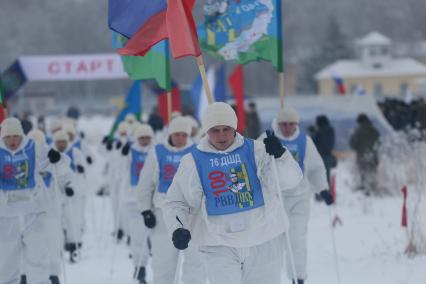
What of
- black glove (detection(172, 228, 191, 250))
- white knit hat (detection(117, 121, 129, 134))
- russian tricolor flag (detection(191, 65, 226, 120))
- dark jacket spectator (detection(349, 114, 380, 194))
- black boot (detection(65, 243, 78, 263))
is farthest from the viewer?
dark jacket spectator (detection(349, 114, 380, 194))

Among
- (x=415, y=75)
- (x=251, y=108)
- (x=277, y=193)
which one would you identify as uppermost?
(x=415, y=75)

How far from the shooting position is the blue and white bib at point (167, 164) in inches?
286

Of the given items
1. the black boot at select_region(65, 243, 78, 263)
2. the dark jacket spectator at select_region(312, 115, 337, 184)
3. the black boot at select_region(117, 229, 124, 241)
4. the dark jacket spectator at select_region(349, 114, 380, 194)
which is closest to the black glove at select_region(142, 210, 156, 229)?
the black boot at select_region(65, 243, 78, 263)

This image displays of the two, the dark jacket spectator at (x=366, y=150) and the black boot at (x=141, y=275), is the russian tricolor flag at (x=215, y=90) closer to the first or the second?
the dark jacket spectator at (x=366, y=150)

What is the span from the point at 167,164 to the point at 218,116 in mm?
2250

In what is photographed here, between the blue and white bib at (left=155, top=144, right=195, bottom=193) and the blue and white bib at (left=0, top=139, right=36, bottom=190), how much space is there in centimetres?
123

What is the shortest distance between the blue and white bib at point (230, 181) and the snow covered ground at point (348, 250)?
3.12 m

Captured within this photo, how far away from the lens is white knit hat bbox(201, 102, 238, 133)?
16.7 feet

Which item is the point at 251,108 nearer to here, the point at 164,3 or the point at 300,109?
the point at 300,109

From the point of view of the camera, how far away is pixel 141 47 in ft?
22.1

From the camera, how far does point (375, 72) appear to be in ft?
206

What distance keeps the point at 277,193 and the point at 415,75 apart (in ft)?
200

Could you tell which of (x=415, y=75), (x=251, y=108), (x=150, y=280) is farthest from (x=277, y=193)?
(x=415, y=75)

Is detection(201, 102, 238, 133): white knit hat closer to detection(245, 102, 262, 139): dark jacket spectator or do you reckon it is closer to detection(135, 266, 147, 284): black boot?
detection(135, 266, 147, 284): black boot
